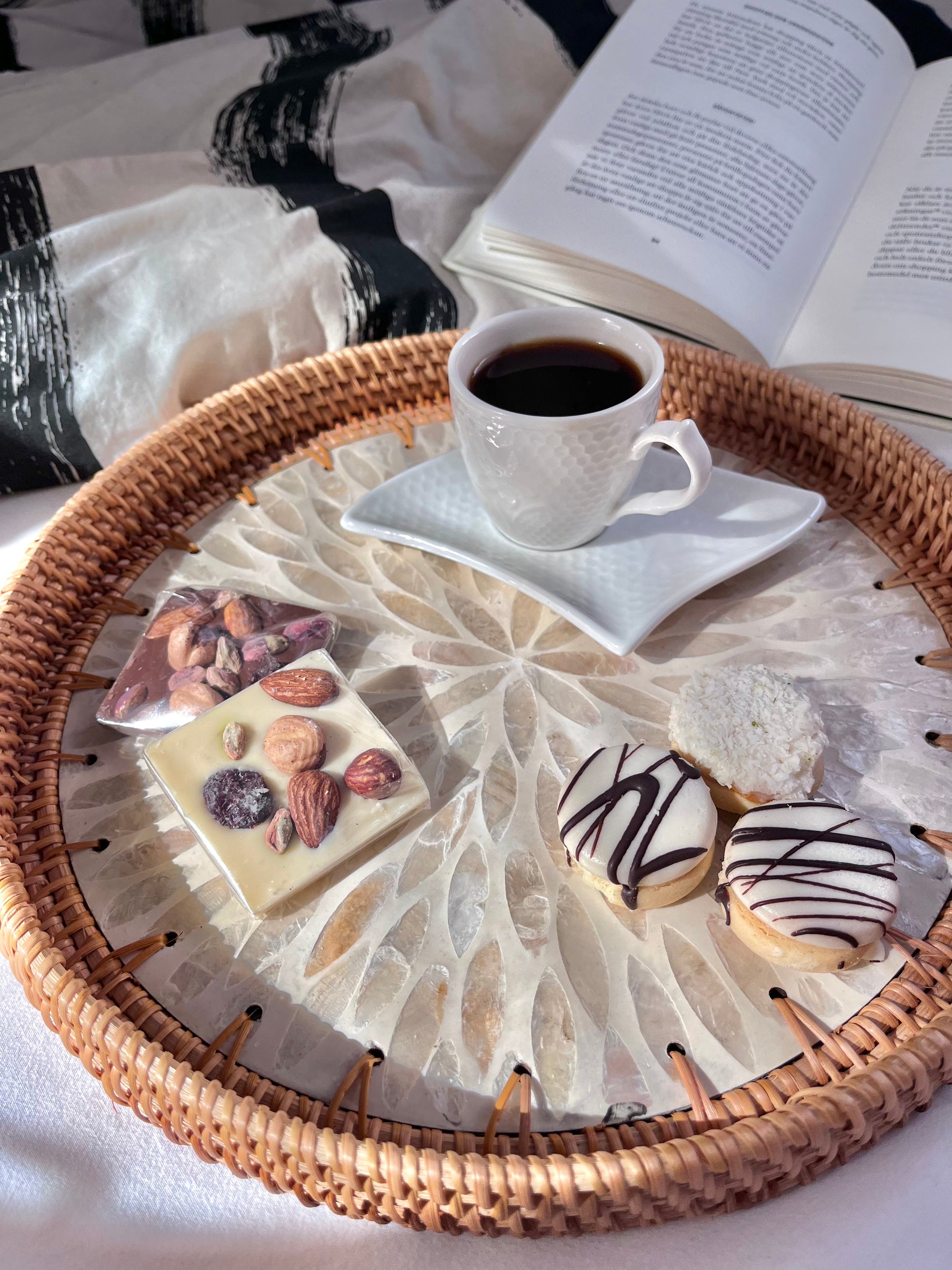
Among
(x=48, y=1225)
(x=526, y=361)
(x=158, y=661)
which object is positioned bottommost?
(x=48, y=1225)

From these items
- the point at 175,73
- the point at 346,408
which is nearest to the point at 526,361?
the point at 346,408

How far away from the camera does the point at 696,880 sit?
0.47m

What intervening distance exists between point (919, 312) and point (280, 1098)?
76 cm

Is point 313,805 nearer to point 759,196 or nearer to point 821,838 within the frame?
point 821,838

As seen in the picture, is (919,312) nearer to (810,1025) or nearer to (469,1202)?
(810,1025)

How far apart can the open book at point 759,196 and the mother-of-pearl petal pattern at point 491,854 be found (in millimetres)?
246

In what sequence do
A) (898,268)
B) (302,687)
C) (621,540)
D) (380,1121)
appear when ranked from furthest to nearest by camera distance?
(898,268) < (621,540) < (302,687) < (380,1121)

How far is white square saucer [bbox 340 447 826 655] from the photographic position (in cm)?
59

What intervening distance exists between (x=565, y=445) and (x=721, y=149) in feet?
1.69

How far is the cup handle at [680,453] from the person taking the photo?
55 cm

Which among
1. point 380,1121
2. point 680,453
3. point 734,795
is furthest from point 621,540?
point 380,1121

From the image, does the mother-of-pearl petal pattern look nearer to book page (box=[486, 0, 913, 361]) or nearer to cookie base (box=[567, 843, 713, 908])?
cookie base (box=[567, 843, 713, 908])

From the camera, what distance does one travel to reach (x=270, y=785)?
484mm

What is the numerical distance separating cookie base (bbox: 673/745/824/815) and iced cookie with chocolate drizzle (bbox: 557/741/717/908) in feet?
0.05
